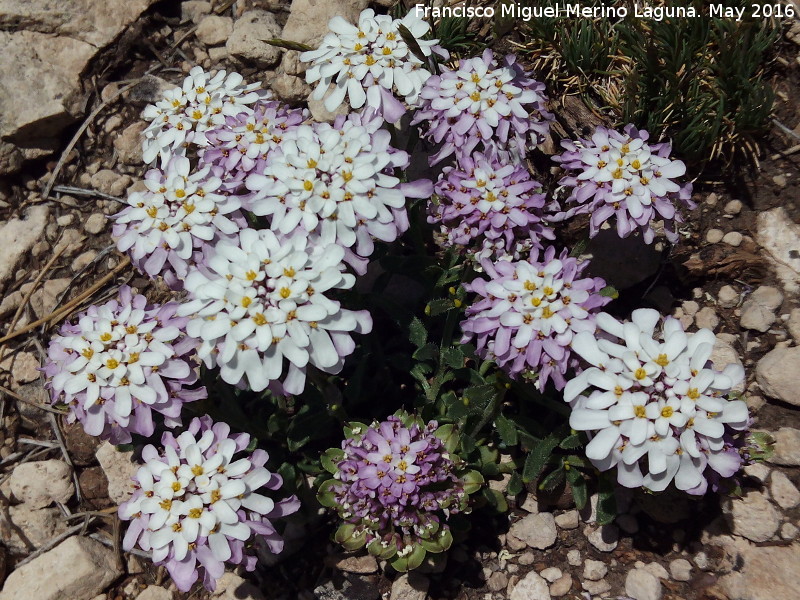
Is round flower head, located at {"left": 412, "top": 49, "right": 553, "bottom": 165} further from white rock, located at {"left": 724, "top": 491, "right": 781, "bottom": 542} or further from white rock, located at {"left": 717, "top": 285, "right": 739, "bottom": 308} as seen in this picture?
white rock, located at {"left": 724, "top": 491, "right": 781, "bottom": 542}

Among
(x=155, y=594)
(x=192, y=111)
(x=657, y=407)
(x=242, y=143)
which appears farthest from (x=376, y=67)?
(x=155, y=594)

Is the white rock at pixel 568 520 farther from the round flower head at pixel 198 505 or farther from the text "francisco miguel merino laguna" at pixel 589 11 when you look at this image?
the text "francisco miguel merino laguna" at pixel 589 11

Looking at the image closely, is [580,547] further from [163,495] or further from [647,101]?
[647,101]

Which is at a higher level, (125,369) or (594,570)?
(125,369)

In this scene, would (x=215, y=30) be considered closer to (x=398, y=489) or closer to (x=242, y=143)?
(x=242, y=143)

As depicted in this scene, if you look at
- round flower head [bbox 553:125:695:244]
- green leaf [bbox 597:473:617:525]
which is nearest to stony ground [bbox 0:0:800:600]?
green leaf [bbox 597:473:617:525]

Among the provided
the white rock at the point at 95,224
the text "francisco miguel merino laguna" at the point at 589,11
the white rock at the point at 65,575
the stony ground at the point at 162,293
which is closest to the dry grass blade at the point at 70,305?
the stony ground at the point at 162,293

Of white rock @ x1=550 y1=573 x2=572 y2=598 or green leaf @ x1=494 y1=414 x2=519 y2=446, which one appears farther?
white rock @ x1=550 y1=573 x2=572 y2=598
